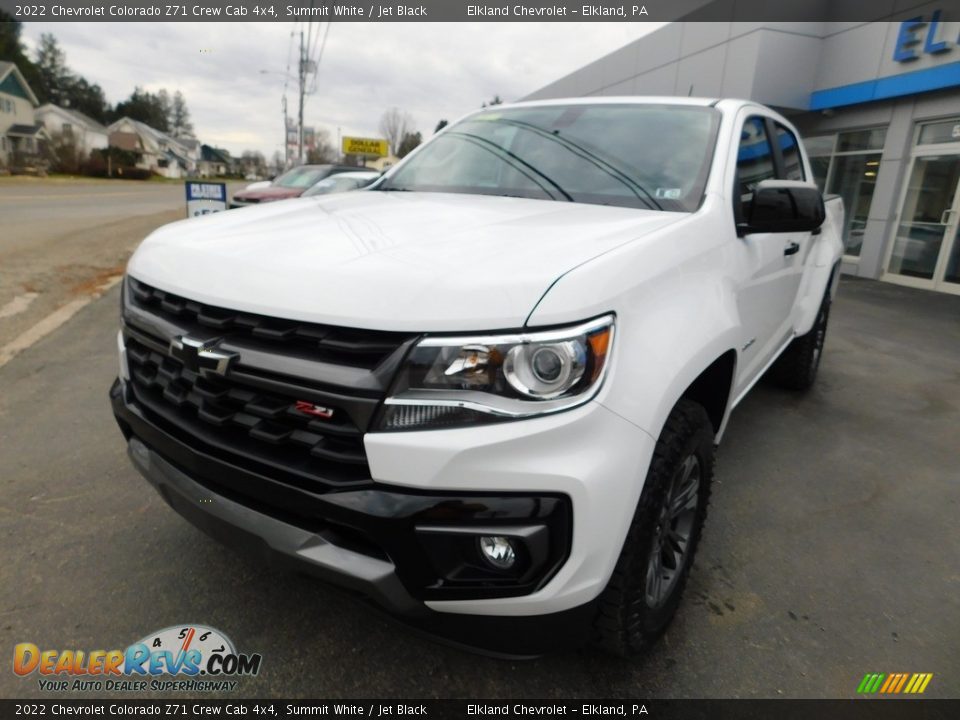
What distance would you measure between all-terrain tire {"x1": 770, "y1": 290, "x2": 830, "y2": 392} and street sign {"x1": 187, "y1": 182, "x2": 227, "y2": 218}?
7.49m

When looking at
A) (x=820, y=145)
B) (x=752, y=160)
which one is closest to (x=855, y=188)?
(x=820, y=145)

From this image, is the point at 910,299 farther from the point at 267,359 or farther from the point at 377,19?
the point at 267,359

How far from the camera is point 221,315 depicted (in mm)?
1607

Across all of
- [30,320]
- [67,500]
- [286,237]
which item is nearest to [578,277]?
[286,237]

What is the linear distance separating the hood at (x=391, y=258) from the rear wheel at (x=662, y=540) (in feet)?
1.87

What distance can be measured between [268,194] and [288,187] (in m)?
0.75

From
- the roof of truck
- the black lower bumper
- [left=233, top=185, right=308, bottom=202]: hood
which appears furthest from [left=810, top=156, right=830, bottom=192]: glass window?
the black lower bumper

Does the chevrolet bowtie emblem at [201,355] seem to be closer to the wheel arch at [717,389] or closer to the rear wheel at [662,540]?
the rear wheel at [662,540]

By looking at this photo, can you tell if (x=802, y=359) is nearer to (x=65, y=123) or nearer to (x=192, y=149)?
(x=65, y=123)

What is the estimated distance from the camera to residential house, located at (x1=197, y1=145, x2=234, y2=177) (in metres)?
103

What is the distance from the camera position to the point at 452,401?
4.44 feet

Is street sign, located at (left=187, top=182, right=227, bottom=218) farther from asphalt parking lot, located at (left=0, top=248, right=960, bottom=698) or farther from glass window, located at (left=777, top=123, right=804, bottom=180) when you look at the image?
glass window, located at (left=777, top=123, right=804, bottom=180)

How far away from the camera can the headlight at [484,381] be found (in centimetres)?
136

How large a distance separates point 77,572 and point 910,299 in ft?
34.1
